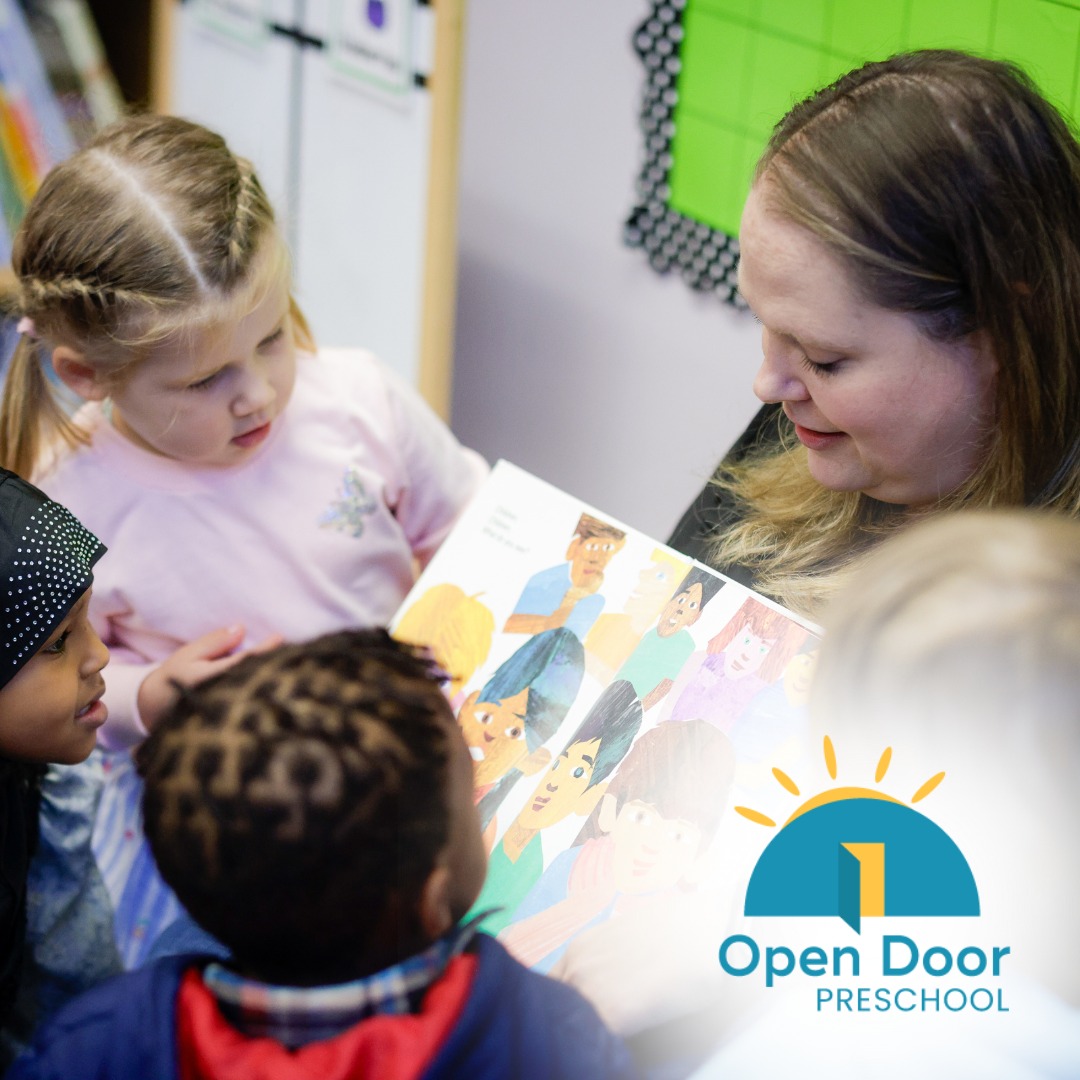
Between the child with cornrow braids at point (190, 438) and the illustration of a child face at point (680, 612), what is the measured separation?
486mm

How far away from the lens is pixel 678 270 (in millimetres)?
1741

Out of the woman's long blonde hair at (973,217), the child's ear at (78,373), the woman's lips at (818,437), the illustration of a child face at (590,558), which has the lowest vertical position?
the illustration of a child face at (590,558)

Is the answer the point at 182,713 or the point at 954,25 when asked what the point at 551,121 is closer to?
the point at 954,25

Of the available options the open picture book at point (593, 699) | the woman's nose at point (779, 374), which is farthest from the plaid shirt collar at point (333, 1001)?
the woman's nose at point (779, 374)

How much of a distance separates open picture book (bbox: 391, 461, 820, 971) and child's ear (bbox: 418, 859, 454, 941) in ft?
0.51

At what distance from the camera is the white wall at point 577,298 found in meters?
1.76

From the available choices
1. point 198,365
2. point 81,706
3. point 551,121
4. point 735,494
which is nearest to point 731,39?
point 551,121

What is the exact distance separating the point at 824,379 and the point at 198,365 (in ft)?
2.02

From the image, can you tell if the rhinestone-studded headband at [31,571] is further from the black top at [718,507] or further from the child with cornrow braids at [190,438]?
the black top at [718,507]

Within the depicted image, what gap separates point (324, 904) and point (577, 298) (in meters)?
1.38

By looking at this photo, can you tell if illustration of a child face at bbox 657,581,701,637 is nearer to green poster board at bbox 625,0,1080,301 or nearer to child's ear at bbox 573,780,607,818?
child's ear at bbox 573,780,607,818

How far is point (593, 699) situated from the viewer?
104 cm

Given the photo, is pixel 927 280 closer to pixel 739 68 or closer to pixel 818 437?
pixel 818 437

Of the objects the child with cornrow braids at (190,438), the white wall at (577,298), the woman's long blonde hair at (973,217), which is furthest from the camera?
the white wall at (577,298)
